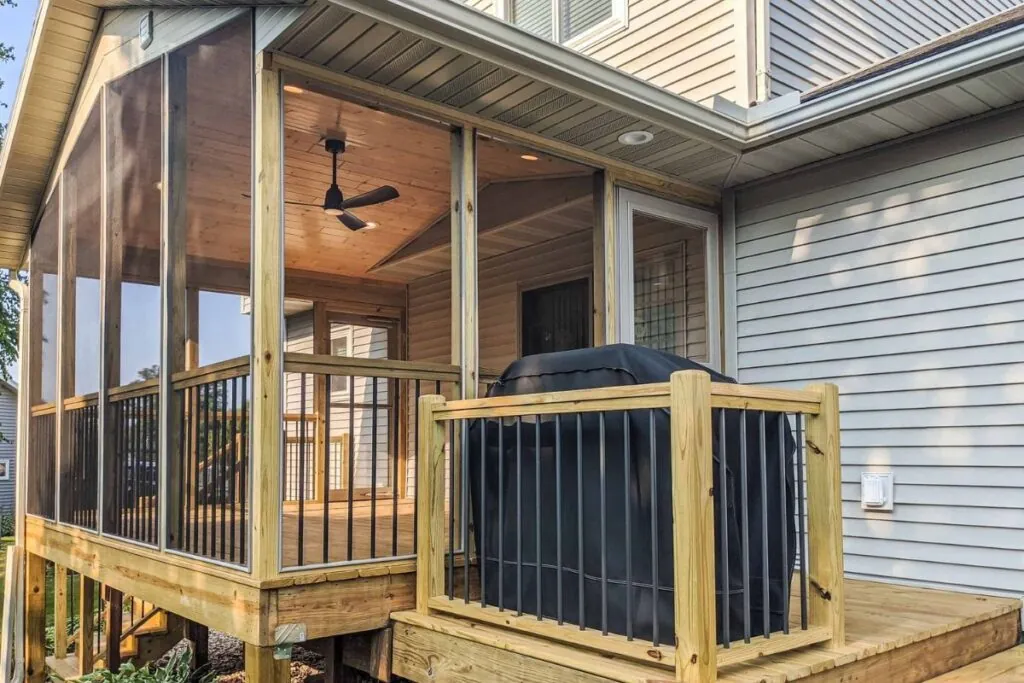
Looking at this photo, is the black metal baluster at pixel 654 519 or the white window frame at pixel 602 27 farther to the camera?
the white window frame at pixel 602 27

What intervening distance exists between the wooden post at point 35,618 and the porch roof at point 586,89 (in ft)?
12.9

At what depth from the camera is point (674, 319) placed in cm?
510

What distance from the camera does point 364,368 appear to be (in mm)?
3562

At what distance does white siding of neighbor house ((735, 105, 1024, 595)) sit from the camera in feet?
13.4

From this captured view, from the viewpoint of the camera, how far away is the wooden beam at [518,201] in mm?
5555

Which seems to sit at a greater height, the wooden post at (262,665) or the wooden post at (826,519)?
the wooden post at (826,519)

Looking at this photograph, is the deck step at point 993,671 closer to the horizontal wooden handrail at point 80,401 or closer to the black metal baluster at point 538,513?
the black metal baluster at point 538,513

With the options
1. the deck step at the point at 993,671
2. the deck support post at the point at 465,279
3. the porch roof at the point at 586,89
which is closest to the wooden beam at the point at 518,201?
the porch roof at the point at 586,89

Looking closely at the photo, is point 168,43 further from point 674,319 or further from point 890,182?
point 890,182

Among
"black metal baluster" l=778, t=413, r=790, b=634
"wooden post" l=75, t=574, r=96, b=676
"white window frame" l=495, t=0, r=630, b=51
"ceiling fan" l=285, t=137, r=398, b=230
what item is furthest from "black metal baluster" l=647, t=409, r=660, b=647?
"wooden post" l=75, t=574, r=96, b=676

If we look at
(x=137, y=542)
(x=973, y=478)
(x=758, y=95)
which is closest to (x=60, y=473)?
(x=137, y=542)

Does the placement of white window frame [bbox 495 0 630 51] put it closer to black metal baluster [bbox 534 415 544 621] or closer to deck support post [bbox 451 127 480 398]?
deck support post [bbox 451 127 480 398]

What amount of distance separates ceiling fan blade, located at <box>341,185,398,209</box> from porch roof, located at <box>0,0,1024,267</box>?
5.67 feet

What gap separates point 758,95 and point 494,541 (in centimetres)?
337
